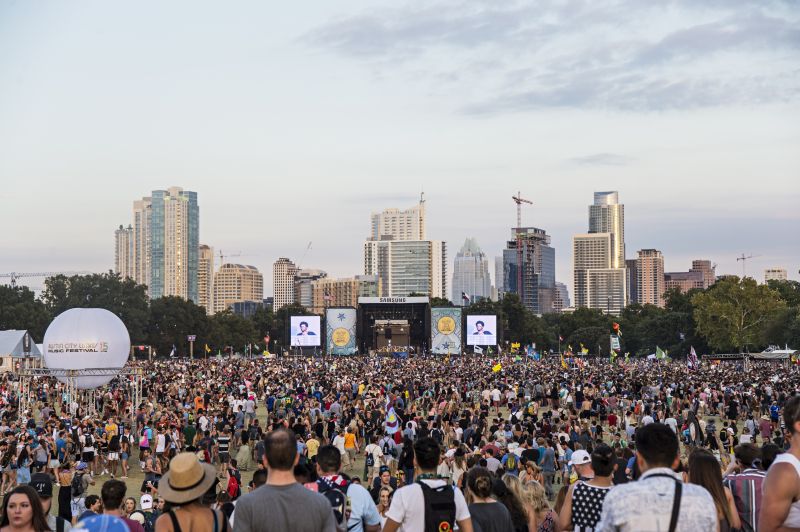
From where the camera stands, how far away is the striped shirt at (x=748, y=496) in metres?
7.66

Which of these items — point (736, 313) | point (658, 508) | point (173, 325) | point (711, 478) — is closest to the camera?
point (658, 508)

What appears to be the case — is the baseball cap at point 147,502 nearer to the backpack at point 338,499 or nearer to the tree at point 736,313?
the backpack at point 338,499

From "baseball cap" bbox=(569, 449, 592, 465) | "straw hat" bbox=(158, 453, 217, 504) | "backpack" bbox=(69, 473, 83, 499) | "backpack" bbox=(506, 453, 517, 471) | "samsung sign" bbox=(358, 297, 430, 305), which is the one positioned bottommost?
"backpack" bbox=(69, 473, 83, 499)

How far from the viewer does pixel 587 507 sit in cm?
731

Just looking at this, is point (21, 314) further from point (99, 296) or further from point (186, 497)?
point (186, 497)

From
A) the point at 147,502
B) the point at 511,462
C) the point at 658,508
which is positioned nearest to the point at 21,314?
the point at 511,462

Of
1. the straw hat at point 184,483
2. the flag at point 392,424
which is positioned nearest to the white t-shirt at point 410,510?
the straw hat at point 184,483

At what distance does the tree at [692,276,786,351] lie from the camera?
335ft

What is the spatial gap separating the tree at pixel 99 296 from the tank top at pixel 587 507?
368 feet

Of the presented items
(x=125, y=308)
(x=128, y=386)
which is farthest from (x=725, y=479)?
(x=125, y=308)

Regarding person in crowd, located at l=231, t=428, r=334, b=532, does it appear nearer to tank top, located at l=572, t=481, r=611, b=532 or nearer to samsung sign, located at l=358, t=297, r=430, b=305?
tank top, located at l=572, t=481, r=611, b=532

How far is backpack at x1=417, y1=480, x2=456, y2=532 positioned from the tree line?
289ft

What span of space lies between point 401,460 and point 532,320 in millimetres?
138794

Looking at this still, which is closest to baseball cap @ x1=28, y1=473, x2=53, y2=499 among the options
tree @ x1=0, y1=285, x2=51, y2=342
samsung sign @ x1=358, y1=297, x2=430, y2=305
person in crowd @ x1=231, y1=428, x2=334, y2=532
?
person in crowd @ x1=231, y1=428, x2=334, y2=532
